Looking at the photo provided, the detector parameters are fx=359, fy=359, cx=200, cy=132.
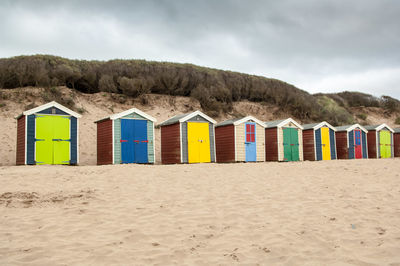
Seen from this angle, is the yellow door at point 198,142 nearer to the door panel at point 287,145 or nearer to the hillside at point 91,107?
the door panel at point 287,145

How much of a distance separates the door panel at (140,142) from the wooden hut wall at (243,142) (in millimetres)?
4397

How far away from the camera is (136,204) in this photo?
23.1 feet

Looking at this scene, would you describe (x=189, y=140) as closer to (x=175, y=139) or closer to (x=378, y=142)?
(x=175, y=139)

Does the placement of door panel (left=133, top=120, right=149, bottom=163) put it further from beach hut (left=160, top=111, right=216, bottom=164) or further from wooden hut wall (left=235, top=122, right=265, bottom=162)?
wooden hut wall (left=235, top=122, right=265, bottom=162)

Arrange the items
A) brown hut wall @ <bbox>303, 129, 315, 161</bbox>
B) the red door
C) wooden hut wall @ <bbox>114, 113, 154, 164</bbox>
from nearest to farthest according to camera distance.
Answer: wooden hut wall @ <bbox>114, 113, 154, 164</bbox>, brown hut wall @ <bbox>303, 129, 315, 161</bbox>, the red door

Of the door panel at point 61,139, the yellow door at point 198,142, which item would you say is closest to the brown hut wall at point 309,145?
the yellow door at point 198,142

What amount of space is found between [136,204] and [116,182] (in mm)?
2554

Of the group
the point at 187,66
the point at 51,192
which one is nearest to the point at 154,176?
the point at 51,192

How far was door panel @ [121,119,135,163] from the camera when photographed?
14969 millimetres

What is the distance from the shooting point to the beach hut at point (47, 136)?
14.1m

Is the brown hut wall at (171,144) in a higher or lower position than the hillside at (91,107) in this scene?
lower

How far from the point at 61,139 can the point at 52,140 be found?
347 mm

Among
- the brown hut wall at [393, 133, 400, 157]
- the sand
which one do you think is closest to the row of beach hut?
the sand

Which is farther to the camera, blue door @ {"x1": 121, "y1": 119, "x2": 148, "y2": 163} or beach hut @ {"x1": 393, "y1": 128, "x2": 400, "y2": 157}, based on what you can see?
beach hut @ {"x1": 393, "y1": 128, "x2": 400, "y2": 157}
